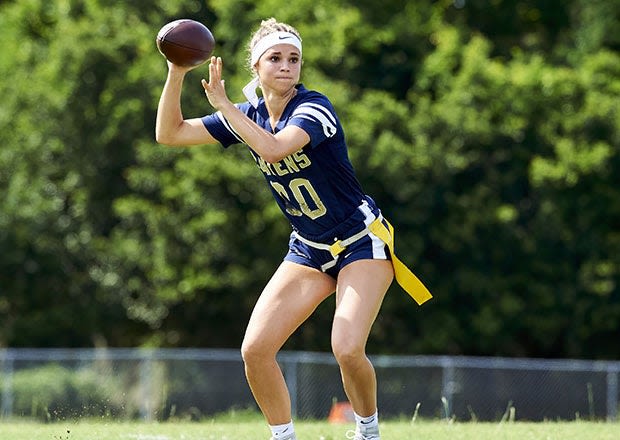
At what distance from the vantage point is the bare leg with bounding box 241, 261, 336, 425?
274 inches

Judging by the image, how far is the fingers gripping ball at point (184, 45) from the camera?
283 inches

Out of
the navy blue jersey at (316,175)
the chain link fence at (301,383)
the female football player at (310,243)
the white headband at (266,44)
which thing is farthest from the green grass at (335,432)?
the chain link fence at (301,383)

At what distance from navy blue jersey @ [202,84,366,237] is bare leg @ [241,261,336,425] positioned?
0.98 feet

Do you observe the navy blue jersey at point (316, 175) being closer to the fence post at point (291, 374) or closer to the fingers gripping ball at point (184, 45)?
the fingers gripping ball at point (184, 45)

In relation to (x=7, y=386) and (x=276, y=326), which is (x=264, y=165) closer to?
(x=276, y=326)

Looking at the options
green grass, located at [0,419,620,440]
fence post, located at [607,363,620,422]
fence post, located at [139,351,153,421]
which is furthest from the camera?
fence post, located at [139,351,153,421]

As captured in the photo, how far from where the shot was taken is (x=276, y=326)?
6.98m

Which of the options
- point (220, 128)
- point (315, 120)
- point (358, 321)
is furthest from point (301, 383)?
point (315, 120)

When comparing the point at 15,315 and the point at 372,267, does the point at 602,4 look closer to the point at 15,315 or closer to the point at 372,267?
the point at 15,315

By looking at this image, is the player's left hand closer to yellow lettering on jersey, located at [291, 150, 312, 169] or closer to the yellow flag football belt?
yellow lettering on jersey, located at [291, 150, 312, 169]

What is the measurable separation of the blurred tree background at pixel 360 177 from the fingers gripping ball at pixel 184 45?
16.2m

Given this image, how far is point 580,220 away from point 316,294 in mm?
19414

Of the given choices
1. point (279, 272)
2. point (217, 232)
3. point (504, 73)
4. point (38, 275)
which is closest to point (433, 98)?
point (504, 73)

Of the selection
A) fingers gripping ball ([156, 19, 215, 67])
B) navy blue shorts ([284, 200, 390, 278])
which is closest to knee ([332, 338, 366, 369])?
navy blue shorts ([284, 200, 390, 278])
